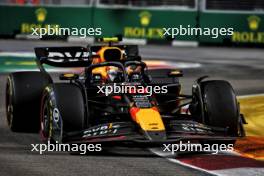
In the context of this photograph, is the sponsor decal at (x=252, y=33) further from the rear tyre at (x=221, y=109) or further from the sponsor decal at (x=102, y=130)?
the sponsor decal at (x=102, y=130)

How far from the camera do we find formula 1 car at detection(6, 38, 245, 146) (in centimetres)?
1027

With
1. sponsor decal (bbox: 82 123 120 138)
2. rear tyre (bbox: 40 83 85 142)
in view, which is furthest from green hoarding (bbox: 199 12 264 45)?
sponsor decal (bbox: 82 123 120 138)

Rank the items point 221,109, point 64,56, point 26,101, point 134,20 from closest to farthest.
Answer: point 221,109 → point 26,101 → point 64,56 → point 134,20

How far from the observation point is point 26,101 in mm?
12047

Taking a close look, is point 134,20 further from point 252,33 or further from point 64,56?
point 64,56

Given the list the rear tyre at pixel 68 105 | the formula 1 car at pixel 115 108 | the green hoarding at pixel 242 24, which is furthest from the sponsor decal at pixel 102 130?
the green hoarding at pixel 242 24

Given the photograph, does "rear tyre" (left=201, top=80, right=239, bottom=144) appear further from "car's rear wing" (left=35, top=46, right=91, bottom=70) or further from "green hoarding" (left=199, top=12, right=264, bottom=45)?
"green hoarding" (left=199, top=12, right=264, bottom=45)

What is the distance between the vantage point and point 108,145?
1021 cm

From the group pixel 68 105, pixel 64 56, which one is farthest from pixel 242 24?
pixel 68 105

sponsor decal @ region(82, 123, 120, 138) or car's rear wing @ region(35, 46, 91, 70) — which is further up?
car's rear wing @ region(35, 46, 91, 70)

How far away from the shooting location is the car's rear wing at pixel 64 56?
1337cm

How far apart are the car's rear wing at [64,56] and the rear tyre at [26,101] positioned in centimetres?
119

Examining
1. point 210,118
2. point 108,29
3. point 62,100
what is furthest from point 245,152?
point 108,29

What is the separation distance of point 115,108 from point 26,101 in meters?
1.25
